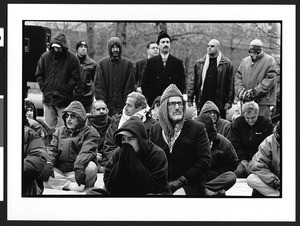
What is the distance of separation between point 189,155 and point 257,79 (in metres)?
1.49

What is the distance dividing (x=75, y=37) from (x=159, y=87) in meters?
1.34

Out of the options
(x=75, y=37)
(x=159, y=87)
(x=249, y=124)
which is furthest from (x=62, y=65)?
(x=249, y=124)

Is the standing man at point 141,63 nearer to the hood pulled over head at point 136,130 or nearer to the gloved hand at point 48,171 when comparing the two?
the hood pulled over head at point 136,130

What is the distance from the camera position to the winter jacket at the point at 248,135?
41.0 feet

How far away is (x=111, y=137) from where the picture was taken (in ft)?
40.5

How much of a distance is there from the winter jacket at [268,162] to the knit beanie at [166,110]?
118cm

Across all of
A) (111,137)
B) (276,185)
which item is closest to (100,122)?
(111,137)

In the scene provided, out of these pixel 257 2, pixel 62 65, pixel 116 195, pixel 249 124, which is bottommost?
pixel 116 195

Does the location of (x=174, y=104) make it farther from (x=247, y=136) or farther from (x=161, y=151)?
(x=247, y=136)

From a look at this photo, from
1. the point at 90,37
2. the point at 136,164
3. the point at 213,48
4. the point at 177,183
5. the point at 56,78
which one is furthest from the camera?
the point at 56,78

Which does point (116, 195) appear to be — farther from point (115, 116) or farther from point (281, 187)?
point (281, 187)

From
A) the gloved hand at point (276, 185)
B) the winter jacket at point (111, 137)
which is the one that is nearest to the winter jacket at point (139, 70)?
the winter jacket at point (111, 137)

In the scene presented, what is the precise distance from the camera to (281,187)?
12.4 meters

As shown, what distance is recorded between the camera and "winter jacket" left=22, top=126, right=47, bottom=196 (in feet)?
40.6
